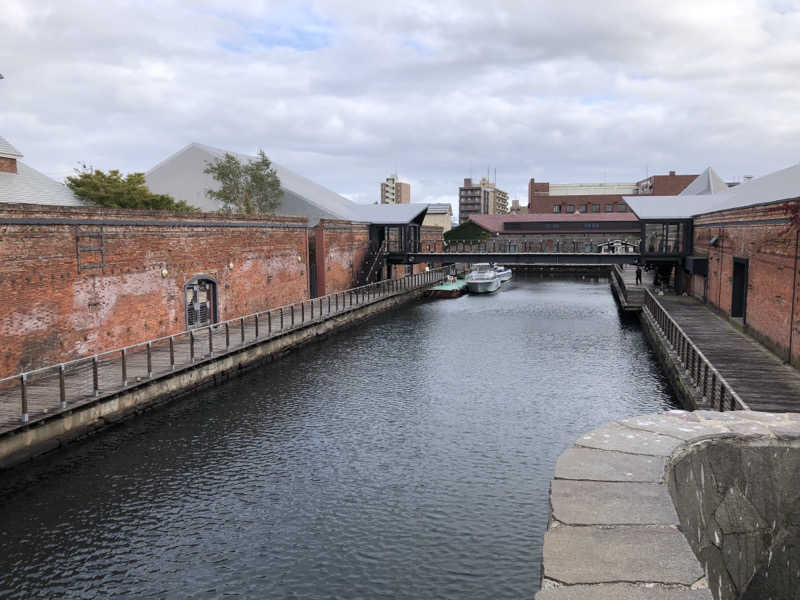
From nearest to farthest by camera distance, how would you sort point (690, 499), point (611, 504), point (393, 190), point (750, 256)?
point (611, 504)
point (690, 499)
point (750, 256)
point (393, 190)

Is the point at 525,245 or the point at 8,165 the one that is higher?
the point at 8,165

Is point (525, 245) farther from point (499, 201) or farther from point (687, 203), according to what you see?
point (499, 201)

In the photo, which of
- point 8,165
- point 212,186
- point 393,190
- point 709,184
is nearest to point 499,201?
point 393,190

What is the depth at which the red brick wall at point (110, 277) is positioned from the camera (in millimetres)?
17469

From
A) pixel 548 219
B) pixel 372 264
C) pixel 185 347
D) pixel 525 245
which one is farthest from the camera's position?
pixel 548 219

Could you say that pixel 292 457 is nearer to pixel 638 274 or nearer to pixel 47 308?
pixel 47 308

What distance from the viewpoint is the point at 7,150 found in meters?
31.2

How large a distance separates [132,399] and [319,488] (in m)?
7.17

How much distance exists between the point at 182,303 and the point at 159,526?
49.7 ft

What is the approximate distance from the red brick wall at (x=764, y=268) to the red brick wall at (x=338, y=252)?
2166 centimetres

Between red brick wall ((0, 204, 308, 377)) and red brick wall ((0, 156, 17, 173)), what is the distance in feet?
38.8

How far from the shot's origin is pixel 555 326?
35875 millimetres

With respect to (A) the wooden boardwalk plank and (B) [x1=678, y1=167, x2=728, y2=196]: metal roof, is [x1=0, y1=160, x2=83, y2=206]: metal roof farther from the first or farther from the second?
(B) [x1=678, y1=167, x2=728, y2=196]: metal roof

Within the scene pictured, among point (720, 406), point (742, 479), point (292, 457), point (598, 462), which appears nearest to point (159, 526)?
point (292, 457)
